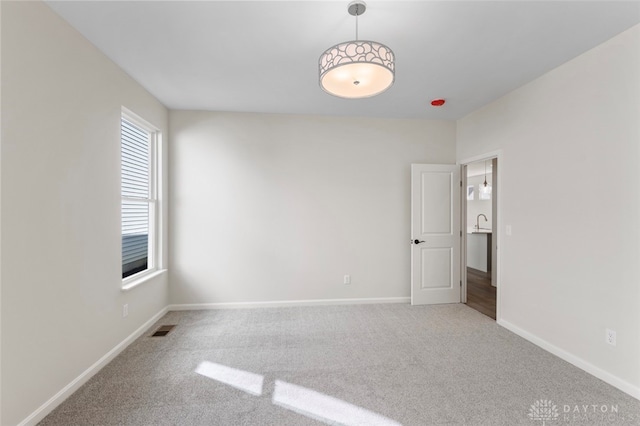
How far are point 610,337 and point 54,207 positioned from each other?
423cm

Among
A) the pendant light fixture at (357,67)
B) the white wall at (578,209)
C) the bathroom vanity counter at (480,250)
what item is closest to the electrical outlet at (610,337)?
the white wall at (578,209)

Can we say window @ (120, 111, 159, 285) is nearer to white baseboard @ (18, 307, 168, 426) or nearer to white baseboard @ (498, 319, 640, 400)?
white baseboard @ (18, 307, 168, 426)

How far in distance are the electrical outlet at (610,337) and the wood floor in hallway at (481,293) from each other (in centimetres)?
138

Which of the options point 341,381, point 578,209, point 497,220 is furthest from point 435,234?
point 341,381

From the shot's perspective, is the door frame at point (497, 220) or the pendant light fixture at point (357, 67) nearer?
the pendant light fixture at point (357, 67)

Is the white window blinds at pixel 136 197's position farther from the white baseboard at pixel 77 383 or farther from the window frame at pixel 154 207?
the white baseboard at pixel 77 383

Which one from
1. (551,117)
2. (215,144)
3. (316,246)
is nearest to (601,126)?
(551,117)

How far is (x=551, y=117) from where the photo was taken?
2.78 metres

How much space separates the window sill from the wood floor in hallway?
13.8 feet

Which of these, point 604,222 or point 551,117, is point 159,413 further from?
point 551,117

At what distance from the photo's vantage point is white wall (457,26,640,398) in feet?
7.06

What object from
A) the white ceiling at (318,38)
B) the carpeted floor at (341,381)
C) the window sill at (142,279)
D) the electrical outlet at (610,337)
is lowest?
the carpeted floor at (341,381)

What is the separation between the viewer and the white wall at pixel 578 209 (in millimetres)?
2152

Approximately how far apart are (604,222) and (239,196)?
377 cm
